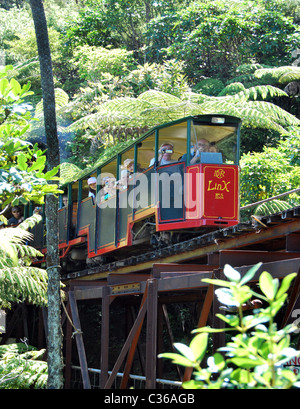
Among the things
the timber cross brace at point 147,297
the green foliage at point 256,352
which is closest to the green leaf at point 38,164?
the timber cross brace at point 147,297

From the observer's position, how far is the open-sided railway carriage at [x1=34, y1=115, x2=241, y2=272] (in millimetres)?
9164

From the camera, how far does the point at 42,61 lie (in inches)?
371

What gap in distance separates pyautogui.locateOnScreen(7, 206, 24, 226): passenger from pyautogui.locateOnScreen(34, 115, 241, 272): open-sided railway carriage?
206 inches

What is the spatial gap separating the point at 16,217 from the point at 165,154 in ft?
27.1

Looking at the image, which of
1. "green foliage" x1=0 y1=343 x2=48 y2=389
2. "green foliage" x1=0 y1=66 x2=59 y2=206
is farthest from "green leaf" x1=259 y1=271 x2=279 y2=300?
"green foliage" x1=0 y1=343 x2=48 y2=389

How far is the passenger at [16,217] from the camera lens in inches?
646

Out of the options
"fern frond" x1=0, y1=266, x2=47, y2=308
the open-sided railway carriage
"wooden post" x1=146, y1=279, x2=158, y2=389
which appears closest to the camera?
"wooden post" x1=146, y1=279, x2=158, y2=389

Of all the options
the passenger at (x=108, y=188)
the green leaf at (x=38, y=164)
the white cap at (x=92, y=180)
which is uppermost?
the white cap at (x=92, y=180)

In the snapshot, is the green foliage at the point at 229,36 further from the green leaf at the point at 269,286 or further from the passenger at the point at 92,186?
the green leaf at the point at 269,286

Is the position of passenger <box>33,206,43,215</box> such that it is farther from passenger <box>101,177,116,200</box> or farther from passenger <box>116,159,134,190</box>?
passenger <box>116,159,134,190</box>

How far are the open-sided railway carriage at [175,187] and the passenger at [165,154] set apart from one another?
2cm

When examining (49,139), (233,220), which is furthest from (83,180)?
(233,220)
